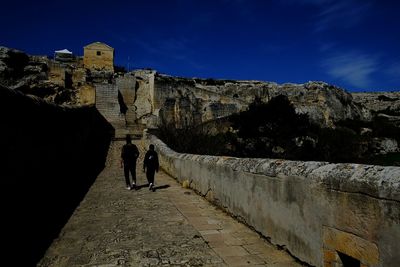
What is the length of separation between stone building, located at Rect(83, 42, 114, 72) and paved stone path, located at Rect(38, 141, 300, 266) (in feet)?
163

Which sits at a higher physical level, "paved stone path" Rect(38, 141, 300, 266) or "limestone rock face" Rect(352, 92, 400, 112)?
"limestone rock face" Rect(352, 92, 400, 112)

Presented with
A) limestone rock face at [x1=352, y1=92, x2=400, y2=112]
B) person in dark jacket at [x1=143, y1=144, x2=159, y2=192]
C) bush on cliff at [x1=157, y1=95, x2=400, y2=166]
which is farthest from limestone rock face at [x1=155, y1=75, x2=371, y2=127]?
person in dark jacket at [x1=143, y1=144, x2=159, y2=192]

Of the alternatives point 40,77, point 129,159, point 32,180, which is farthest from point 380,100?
point 32,180

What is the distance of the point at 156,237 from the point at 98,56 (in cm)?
5361

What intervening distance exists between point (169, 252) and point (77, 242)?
127cm

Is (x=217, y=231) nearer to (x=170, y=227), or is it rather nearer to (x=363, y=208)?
(x=170, y=227)

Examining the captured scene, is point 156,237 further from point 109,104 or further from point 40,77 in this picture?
point 40,77

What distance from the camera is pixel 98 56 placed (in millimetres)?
54406

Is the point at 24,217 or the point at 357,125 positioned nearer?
the point at 24,217

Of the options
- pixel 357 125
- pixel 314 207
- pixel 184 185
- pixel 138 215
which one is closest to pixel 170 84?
pixel 357 125

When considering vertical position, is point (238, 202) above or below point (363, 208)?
below

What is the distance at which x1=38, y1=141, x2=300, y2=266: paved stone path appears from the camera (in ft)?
12.6

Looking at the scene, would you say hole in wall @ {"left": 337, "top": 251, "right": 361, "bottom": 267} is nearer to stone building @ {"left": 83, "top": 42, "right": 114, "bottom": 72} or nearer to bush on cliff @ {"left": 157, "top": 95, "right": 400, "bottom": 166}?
bush on cliff @ {"left": 157, "top": 95, "right": 400, "bottom": 166}

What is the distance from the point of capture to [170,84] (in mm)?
40750
